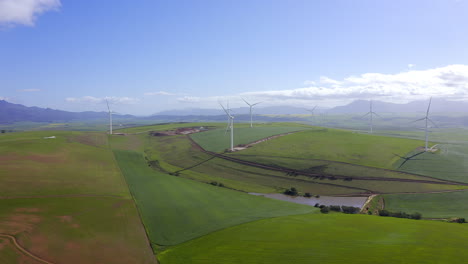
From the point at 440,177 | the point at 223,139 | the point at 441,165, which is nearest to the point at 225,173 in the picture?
the point at 223,139

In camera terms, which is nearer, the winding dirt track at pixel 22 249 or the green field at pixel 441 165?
the winding dirt track at pixel 22 249

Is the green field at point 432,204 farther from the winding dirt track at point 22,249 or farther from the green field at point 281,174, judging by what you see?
the winding dirt track at point 22,249

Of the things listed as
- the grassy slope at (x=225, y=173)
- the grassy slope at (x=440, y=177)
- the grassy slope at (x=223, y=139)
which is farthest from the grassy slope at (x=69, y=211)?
the grassy slope at (x=440, y=177)

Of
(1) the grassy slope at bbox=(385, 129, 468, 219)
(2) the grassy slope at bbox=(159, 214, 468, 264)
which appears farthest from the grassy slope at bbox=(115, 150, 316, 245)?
(1) the grassy slope at bbox=(385, 129, 468, 219)

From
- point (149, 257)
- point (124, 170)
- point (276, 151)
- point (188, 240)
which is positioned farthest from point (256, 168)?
point (149, 257)

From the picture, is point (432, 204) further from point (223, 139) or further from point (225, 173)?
point (223, 139)

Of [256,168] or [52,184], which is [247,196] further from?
[52,184]

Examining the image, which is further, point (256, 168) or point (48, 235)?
point (256, 168)
